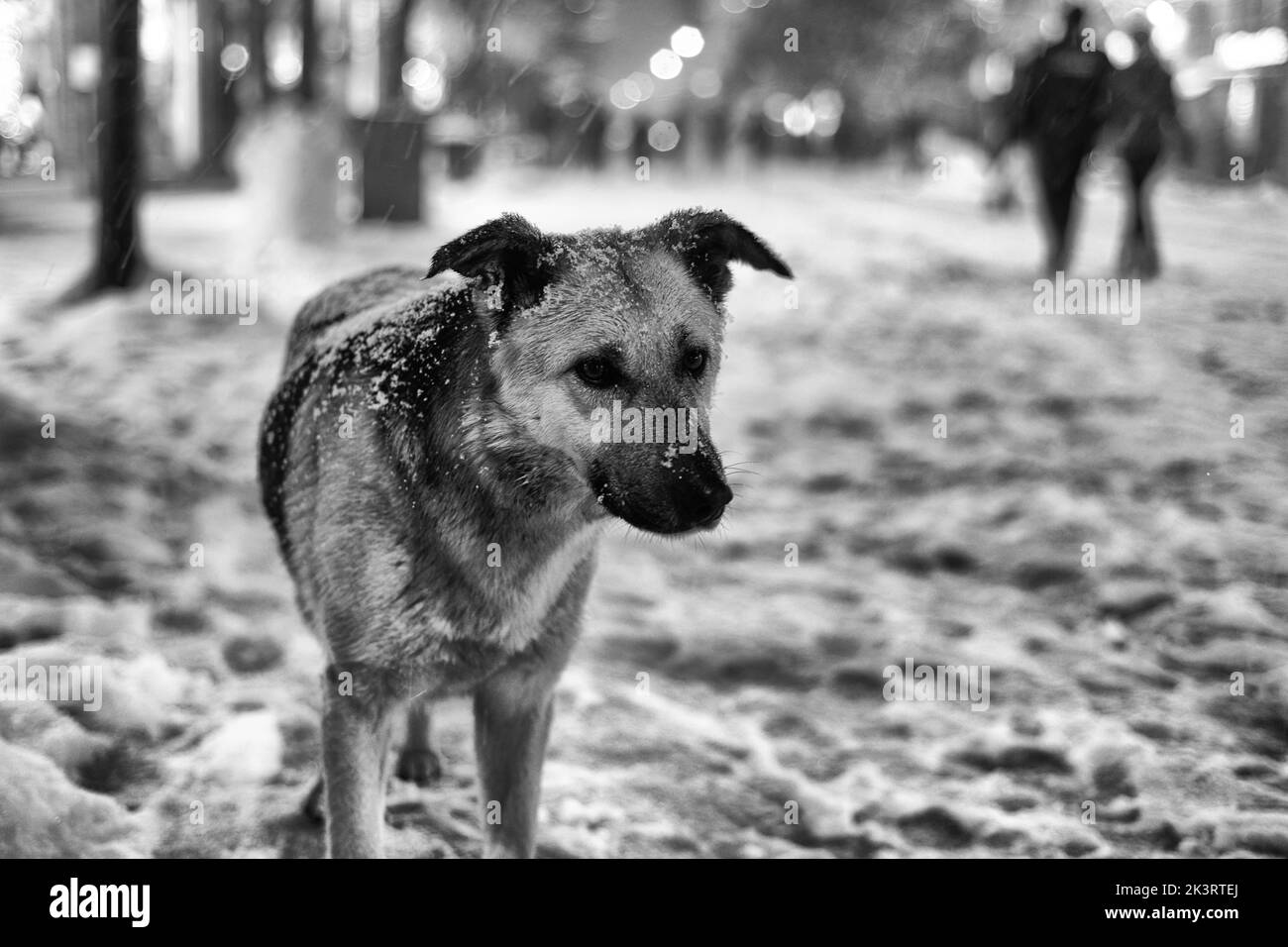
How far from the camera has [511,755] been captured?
2826 mm

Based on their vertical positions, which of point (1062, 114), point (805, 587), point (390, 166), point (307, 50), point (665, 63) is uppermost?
point (665, 63)

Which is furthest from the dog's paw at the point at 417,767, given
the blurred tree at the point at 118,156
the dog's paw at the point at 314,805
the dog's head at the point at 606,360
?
the blurred tree at the point at 118,156

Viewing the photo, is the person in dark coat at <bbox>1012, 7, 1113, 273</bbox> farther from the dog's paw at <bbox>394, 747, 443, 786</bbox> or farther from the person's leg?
the dog's paw at <bbox>394, 747, 443, 786</bbox>

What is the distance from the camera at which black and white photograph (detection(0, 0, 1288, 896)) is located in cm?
248

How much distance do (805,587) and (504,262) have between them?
2.88 metres

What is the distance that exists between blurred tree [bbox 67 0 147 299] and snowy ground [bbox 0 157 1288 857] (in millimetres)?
325

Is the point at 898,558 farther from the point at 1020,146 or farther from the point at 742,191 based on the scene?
the point at 742,191

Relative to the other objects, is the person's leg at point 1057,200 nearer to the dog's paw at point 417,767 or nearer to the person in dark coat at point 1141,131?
the person in dark coat at point 1141,131

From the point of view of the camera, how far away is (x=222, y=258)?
7625 millimetres

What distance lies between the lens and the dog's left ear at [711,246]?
2.51 m

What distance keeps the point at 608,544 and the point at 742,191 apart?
16.7 ft

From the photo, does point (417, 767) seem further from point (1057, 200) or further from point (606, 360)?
point (1057, 200)

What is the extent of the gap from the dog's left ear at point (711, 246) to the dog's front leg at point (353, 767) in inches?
48.4

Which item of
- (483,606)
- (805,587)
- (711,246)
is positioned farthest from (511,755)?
(805,587)
